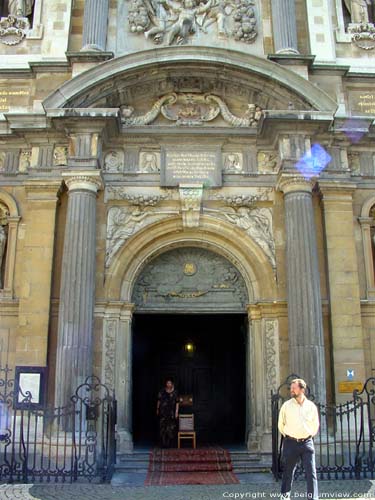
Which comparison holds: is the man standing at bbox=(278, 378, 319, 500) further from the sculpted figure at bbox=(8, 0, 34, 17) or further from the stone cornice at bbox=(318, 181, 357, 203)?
the sculpted figure at bbox=(8, 0, 34, 17)

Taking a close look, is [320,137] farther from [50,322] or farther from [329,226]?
[50,322]

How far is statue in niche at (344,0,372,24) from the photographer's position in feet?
47.9

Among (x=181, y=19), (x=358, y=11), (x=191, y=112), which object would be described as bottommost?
(x=191, y=112)

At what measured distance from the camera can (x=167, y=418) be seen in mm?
12859

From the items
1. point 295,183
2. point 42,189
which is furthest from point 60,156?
point 295,183

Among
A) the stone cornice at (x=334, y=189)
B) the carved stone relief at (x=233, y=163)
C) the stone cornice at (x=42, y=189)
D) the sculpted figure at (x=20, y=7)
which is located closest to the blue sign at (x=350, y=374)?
the stone cornice at (x=334, y=189)

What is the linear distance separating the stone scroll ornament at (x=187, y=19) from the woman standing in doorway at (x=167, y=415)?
26.4 feet

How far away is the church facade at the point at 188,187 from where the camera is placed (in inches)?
468

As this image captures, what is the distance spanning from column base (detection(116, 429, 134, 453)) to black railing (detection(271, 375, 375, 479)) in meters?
3.04

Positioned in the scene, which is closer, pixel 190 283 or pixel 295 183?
pixel 295 183

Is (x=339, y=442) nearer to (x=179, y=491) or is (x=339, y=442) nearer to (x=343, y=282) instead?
(x=343, y=282)

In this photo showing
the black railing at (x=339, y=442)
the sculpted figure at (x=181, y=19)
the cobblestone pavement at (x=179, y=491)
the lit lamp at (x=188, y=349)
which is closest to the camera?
the cobblestone pavement at (x=179, y=491)

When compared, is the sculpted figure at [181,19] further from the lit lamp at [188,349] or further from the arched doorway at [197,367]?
the lit lamp at [188,349]

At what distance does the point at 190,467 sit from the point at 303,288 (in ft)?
13.2
